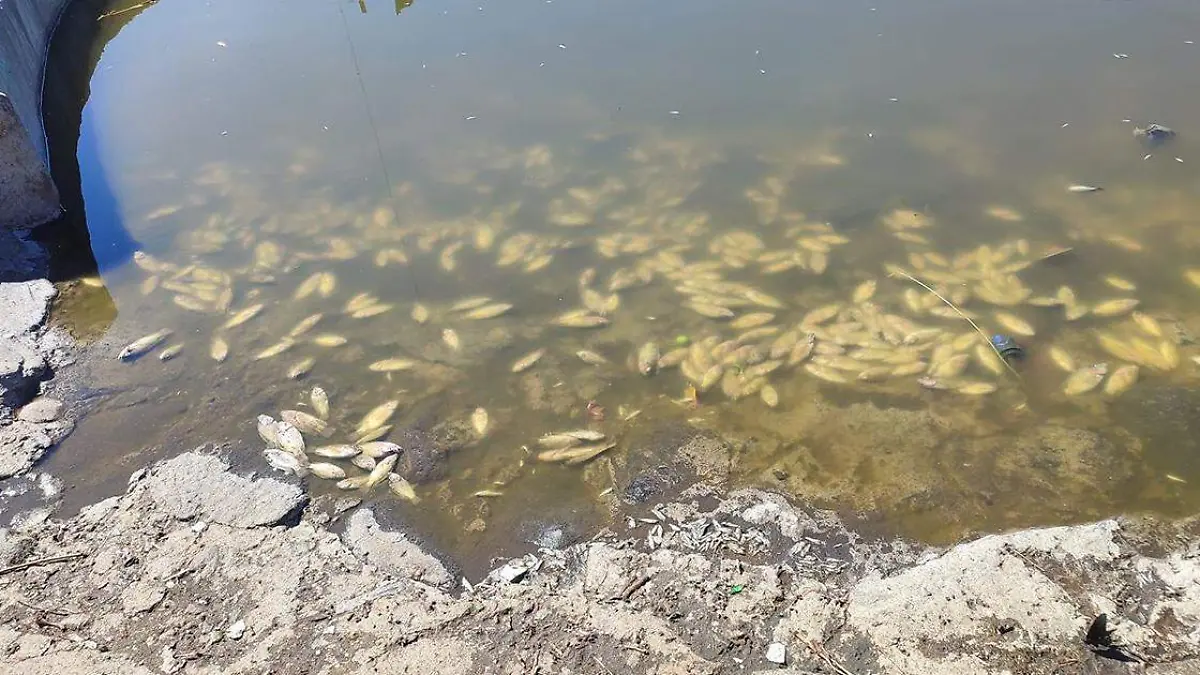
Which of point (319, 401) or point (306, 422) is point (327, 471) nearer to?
point (306, 422)

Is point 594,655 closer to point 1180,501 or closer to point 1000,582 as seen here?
point 1000,582

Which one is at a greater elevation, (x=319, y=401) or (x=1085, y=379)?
(x=319, y=401)

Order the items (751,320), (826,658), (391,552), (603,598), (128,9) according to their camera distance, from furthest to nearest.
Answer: (128,9) < (751,320) < (391,552) < (603,598) < (826,658)

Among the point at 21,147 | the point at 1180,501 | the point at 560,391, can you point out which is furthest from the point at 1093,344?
the point at 21,147

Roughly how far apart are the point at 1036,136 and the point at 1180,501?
452cm

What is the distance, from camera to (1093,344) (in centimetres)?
573

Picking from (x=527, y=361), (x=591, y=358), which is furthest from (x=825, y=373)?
(x=527, y=361)

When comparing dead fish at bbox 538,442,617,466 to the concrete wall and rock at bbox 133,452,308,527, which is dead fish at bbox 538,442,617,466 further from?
the concrete wall

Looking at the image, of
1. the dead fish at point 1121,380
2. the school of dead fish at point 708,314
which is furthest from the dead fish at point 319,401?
the dead fish at point 1121,380

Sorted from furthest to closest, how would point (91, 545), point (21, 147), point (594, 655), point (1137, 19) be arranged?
1. point (1137, 19)
2. point (21, 147)
3. point (91, 545)
4. point (594, 655)

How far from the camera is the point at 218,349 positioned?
6.18 metres

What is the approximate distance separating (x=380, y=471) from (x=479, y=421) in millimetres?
768

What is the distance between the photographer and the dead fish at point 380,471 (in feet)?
16.3

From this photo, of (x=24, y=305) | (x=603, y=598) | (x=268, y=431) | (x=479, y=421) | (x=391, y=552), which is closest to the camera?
(x=603, y=598)
